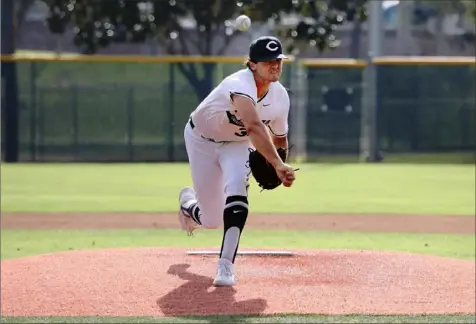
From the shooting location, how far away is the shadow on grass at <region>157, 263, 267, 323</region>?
5.48 meters

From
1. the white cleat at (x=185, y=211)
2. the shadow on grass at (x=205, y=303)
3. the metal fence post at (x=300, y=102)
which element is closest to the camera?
the shadow on grass at (x=205, y=303)

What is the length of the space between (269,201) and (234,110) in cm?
752

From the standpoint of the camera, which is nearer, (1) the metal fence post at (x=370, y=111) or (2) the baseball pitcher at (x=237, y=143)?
(2) the baseball pitcher at (x=237, y=143)

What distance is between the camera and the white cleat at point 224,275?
6.17 m

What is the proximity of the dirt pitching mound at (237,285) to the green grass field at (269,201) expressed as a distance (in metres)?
0.24

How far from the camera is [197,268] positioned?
6.95 metres

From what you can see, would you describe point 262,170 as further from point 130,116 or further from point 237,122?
point 130,116

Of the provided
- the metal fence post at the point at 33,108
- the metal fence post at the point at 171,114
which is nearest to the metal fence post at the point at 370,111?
the metal fence post at the point at 171,114

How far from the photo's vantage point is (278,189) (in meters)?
15.7

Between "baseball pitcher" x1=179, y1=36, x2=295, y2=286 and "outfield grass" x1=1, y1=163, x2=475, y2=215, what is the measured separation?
18.4ft

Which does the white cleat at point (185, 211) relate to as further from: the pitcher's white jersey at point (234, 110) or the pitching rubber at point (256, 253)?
the pitcher's white jersey at point (234, 110)

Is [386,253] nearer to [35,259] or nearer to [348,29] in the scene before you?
[35,259]

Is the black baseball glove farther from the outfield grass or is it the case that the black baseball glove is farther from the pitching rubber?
the outfield grass

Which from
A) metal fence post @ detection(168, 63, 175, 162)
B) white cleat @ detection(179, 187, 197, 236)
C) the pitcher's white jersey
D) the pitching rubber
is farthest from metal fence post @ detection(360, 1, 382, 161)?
the pitcher's white jersey
